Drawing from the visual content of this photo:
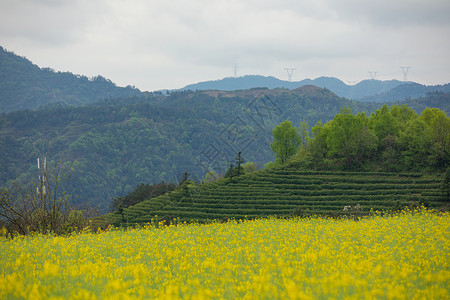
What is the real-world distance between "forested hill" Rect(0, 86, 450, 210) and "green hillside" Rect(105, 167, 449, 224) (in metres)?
64.8

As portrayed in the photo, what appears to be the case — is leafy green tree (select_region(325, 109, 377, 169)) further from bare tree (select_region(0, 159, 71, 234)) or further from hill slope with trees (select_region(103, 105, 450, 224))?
bare tree (select_region(0, 159, 71, 234))

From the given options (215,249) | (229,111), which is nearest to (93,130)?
(229,111)

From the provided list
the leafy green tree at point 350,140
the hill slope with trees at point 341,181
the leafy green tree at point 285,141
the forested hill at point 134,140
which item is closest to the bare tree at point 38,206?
the hill slope with trees at point 341,181

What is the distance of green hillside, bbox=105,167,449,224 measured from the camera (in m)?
34.2

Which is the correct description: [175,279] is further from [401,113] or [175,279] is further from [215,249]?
[401,113]

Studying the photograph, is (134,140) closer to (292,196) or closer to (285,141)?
(285,141)

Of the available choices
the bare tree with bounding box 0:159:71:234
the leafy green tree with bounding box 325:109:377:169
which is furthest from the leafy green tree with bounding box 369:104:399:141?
the bare tree with bounding box 0:159:71:234

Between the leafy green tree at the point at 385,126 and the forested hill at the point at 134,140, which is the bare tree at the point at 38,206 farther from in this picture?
the forested hill at the point at 134,140

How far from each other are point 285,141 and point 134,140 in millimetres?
99230

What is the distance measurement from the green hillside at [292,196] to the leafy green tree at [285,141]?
49.6ft

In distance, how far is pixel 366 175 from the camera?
→ 1646 inches

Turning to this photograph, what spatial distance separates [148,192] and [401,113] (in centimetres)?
4244

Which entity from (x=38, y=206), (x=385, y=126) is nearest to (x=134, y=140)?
(x=385, y=126)

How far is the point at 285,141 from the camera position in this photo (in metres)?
60.1
